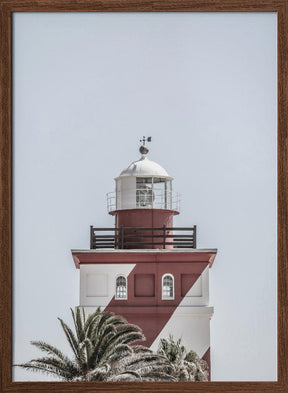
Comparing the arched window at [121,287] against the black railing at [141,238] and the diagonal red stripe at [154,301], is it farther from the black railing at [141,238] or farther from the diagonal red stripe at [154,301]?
the black railing at [141,238]

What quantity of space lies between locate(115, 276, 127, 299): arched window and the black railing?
275mm

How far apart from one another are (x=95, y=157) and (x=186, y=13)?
3.69 feet

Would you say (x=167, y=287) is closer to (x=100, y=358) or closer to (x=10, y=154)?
(x=100, y=358)

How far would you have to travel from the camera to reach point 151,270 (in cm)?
585

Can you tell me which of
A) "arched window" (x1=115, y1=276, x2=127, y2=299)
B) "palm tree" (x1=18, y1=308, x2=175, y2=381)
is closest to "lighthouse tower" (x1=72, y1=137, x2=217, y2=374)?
"arched window" (x1=115, y1=276, x2=127, y2=299)

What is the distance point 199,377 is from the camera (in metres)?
4.14

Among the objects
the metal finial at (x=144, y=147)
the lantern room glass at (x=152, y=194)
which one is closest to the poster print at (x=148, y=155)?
the metal finial at (x=144, y=147)

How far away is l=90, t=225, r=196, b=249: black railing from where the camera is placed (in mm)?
4938

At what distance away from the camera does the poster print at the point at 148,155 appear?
411cm

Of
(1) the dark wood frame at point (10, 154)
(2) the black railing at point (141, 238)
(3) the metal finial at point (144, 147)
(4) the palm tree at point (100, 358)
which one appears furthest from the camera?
(2) the black railing at point (141, 238)

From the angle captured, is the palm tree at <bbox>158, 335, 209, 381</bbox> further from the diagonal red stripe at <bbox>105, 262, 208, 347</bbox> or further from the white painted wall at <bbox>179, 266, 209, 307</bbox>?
the white painted wall at <bbox>179, 266, 209, 307</bbox>

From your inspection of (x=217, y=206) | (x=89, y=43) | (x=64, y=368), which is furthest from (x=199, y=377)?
(x=89, y=43)

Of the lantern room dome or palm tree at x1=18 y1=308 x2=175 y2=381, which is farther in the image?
the lantern room dome

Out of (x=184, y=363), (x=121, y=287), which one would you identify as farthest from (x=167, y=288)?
(x=184, y=363)
